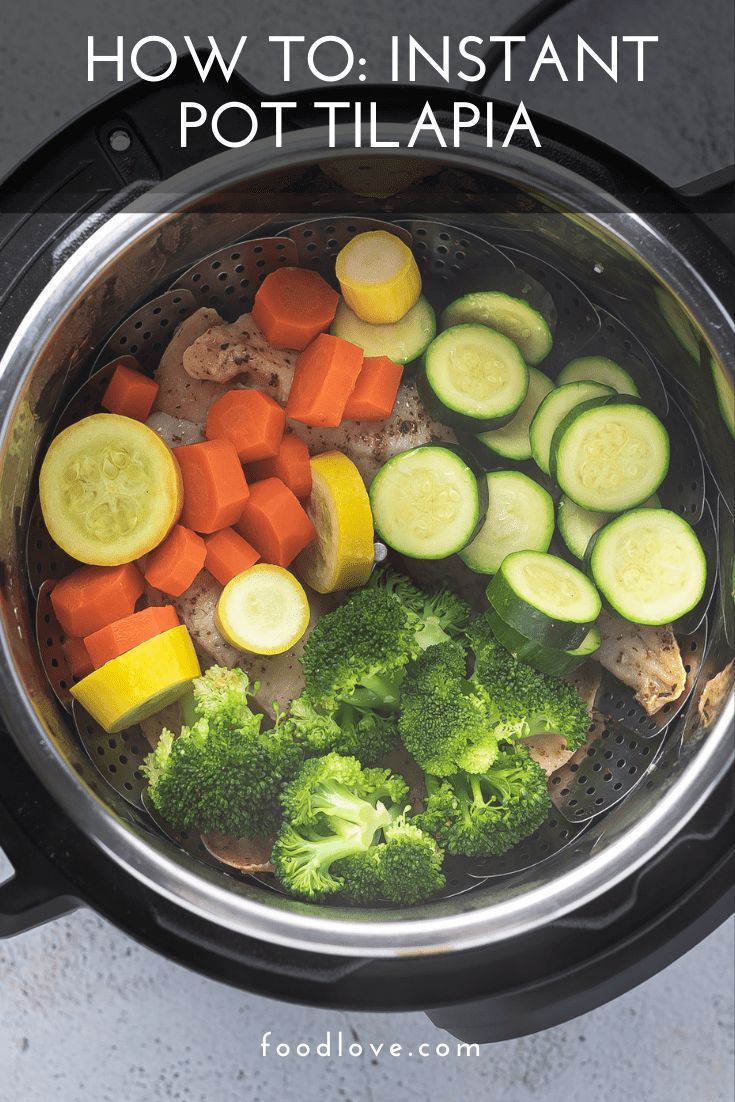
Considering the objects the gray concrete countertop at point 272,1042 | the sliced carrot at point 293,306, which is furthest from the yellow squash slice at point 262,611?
the gray concrete countertop at point 272,1042

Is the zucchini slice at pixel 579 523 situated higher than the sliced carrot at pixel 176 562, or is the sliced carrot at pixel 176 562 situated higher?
the zucchini slice at pixel 579 523

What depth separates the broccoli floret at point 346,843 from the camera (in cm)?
181

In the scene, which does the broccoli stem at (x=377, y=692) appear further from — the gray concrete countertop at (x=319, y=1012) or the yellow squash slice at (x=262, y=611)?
the gray concrete countertop at (x=319, y=1012)

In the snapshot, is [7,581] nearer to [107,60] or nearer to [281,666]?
[281,666]

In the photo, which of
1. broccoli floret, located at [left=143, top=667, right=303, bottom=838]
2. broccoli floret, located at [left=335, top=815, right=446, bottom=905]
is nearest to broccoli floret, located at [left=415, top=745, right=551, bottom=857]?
broccoli floret, located at [left=335, top=815, right=446, bottom=905]

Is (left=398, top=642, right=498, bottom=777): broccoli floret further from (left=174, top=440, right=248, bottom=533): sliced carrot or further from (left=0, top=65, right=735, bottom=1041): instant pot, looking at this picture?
(left=174, top=440, right=248, bottom=533): sliced carrot

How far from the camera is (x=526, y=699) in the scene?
1.89 m

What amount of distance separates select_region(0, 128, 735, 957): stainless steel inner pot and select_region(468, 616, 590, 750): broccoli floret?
19cm

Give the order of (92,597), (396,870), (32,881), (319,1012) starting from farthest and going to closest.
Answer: (319,1012), (92,597), (396,870), (32,881)

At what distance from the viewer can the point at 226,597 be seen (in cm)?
195

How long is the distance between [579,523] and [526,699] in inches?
16.5

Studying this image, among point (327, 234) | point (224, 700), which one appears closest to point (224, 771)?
point (224, 700)

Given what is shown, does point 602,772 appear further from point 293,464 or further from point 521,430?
point 293,464

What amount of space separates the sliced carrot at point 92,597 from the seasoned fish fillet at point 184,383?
357 mm
